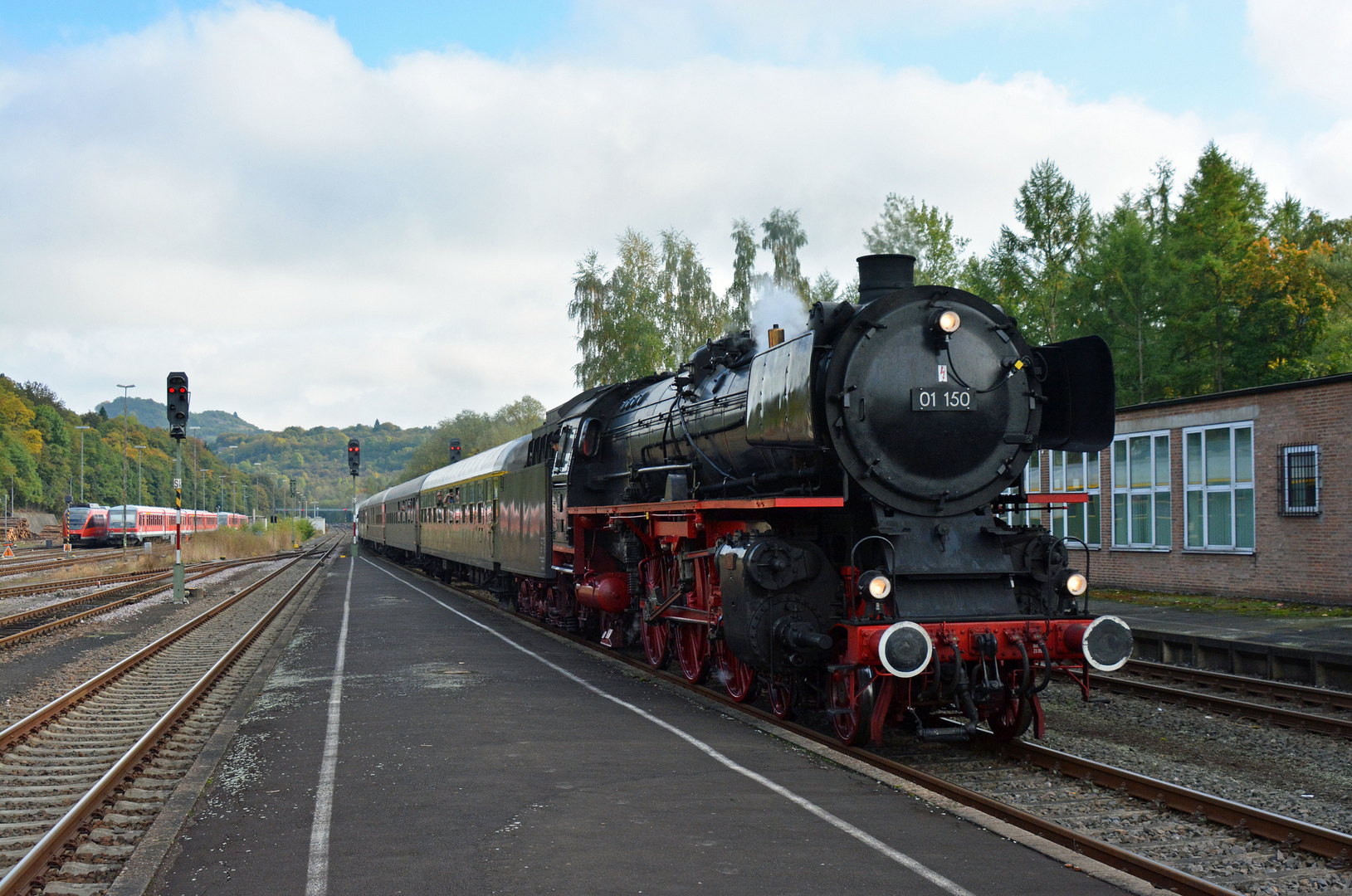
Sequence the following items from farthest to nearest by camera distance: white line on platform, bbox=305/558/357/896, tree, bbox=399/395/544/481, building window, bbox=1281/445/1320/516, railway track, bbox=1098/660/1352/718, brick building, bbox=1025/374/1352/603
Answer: tree, bbox=399/395/544/481
building window, bbox=1281/445/1320/516
brick building, bbox=1025/374/1352/603
railway track, bbox=1098/660/1352/718
white line on platform, bbox=305/558/357/896

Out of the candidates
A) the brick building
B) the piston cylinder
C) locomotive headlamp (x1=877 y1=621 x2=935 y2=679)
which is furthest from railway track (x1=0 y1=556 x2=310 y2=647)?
the brick building

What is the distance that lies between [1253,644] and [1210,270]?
28.7 meters

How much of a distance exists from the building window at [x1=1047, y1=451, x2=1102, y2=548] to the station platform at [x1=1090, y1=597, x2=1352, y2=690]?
18.2 feet

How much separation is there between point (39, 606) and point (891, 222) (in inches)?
1242

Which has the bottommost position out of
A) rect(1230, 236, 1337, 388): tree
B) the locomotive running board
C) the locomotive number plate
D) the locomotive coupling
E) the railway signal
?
the locomotive coupling

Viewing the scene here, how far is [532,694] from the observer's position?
9.88m

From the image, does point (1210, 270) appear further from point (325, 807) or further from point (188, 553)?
point (188, 553)

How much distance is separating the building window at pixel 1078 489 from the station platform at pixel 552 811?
13.5 meters

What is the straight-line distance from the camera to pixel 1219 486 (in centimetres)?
1738

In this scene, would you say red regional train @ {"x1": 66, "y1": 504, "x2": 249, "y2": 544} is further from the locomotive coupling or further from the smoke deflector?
the locomotive coupling

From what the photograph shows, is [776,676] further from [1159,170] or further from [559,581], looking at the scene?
[1159,170]

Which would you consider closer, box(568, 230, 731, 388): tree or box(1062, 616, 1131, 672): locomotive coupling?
box(1062, 616, 1131, 672): locomotive coupling

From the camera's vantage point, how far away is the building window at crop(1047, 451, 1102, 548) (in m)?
20.5

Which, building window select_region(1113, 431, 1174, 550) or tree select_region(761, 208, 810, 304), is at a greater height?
tree select_region(761, 208, 810, 304)
